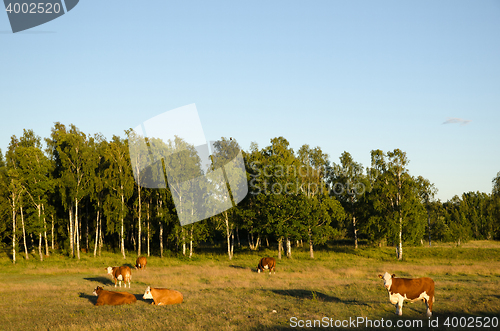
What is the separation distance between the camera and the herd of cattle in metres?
12.9

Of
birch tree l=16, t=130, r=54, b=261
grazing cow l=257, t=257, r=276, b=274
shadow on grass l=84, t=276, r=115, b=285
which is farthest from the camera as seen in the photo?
birch tree l=16, t=130, r=54, b=261

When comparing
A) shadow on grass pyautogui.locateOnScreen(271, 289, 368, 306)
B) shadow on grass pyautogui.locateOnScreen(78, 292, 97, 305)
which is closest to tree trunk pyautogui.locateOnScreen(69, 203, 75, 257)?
shadow on grass pyautogui.locateOnScreen(78, 292, 97, 305)

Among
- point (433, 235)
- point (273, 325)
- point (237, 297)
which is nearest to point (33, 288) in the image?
point (237, 297)

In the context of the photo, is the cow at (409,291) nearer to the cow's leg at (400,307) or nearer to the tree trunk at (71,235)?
the cow's leg at (400,307)

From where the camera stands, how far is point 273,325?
465 inches

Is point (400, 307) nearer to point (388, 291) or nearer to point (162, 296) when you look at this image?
point (388, 291)

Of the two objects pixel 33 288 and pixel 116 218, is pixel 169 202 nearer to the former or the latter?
pixel 116 218

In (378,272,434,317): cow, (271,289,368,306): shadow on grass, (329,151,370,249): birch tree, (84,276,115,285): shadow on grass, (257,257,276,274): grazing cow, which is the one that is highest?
(329,151,370,249): birch tree

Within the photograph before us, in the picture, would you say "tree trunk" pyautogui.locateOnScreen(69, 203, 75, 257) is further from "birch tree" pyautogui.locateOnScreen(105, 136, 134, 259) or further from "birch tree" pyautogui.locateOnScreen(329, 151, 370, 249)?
"birch tree" pyautogui.locateOnScreen(329, 151, 370, 249)

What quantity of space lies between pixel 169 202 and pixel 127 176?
6.45 metres

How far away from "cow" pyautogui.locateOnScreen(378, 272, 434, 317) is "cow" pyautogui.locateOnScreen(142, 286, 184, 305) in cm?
925

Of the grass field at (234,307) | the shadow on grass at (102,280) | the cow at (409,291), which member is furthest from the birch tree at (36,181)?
the cow at (409,291)

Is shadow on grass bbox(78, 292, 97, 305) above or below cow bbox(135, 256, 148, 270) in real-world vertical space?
above

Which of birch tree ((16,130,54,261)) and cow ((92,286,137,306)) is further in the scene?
birch tree ((16,130,54,261))
